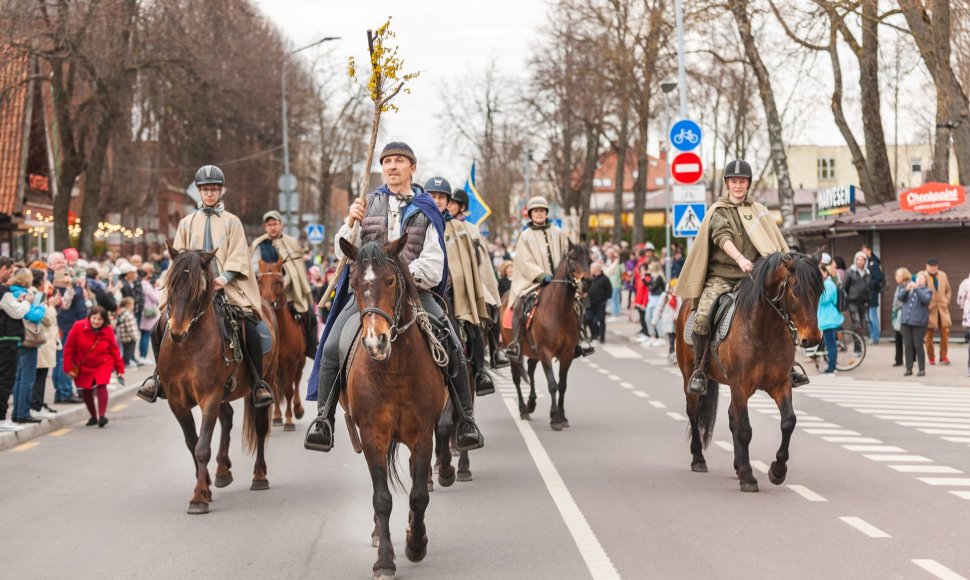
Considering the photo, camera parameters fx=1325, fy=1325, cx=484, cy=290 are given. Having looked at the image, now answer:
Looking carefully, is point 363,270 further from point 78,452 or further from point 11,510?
point 78,452

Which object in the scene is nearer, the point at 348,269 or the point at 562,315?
the point at 348,269

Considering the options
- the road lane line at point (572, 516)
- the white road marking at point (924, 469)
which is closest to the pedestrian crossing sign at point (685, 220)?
the road lane line at point (572, 516)

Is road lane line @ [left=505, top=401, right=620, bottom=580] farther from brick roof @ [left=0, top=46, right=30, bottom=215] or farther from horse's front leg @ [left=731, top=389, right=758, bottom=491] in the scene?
brick roof @ [left=0, top=46, right=30, bottom=215]

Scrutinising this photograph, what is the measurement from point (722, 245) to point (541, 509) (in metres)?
3.08

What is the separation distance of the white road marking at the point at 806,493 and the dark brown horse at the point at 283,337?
5.98 meters

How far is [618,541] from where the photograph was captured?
27.6 feet

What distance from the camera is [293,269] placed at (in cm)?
1533

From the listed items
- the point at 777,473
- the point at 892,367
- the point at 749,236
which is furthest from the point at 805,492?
the point at 892,367

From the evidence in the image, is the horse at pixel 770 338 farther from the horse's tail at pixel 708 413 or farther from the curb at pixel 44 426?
the curb at pixel 44 426

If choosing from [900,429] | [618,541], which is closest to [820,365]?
[900,429]

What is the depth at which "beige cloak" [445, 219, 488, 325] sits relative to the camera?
36.1ft

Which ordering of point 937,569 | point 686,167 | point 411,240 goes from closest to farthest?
1. point 937,569
2. point 411,240
3. point 686,167

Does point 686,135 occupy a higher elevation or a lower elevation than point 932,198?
higher

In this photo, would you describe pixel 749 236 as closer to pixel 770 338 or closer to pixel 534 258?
pixel 770 338
